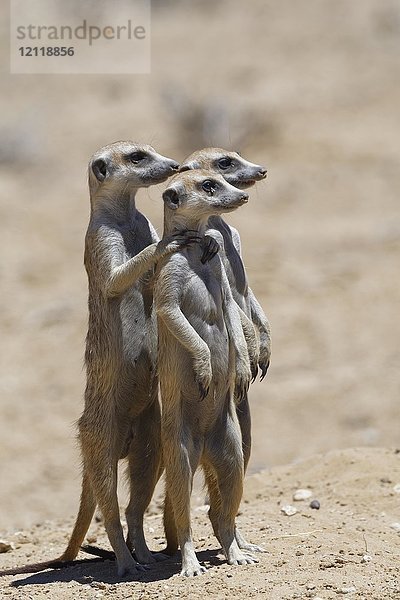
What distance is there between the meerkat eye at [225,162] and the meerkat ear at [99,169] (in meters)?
0.59

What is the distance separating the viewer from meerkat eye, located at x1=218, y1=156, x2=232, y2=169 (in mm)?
5840

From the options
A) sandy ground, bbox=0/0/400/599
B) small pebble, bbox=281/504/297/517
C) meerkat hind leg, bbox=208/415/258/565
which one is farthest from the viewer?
sandy ground, bbox=0/0/400/599

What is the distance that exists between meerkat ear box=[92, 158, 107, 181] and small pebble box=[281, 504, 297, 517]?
89.8 inches

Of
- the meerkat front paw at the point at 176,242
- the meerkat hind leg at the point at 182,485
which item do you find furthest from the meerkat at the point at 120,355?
the meerkat hind leg at the point at 182,485

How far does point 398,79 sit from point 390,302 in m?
8.03

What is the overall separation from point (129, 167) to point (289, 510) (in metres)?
2.29

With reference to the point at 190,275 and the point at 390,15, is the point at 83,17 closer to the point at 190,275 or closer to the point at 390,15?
the point at 390,15

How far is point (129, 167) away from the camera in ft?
19.2

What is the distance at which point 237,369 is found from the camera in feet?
18.3

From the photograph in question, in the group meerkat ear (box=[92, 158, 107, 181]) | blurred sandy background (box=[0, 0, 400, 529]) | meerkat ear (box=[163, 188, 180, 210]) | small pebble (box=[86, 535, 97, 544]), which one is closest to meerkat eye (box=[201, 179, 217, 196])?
meerkat ear (box=[163, 188, 180, 210])

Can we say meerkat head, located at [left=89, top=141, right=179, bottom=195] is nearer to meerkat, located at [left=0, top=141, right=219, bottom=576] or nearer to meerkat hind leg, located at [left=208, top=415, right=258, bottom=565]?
meerkat, located at [left=0, top=141, right=219, bottom=576]

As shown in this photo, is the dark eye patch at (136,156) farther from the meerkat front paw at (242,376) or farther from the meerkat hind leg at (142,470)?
the meerkat hind leg at (142,470)

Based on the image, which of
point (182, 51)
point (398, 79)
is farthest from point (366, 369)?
point (182, 51)

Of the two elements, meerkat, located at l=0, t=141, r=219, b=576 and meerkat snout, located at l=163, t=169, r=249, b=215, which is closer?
meerkat snout, located at l=163, t=169, r=249, b=215
